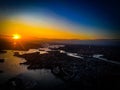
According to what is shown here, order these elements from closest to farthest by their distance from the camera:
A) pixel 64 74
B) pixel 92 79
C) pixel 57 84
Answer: pixel 57 84
pixel 92 79
pixel 64 74

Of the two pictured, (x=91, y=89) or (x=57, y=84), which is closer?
(x=91, y=89)

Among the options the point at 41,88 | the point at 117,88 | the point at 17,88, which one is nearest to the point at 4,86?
the point at 17,88

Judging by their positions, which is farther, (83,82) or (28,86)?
(83,82)

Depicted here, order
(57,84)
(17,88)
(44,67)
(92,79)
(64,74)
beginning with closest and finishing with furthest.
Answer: (17,88)
(57,84)
(92,79)
(64,74)
(44,67)

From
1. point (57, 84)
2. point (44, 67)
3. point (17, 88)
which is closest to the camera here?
point (17, 88)

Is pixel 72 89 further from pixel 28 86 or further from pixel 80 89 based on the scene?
pixel 28 86

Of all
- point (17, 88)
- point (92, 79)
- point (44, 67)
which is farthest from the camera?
point (44, 67)

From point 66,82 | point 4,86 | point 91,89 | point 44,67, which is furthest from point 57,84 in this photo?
point 44,67

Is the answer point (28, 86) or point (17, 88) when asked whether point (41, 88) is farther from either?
point (17, 88)
